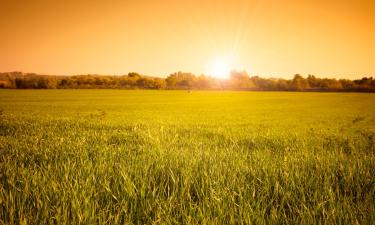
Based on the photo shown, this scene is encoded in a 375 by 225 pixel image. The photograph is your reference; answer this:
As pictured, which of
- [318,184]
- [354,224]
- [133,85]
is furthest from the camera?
[133,85]

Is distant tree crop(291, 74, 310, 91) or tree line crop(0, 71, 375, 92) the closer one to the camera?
tree line crop(0, 71, 375, 92)

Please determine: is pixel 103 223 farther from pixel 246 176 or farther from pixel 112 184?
pixel 246 176

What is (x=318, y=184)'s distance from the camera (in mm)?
3146

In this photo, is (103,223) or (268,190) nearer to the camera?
(103,223)

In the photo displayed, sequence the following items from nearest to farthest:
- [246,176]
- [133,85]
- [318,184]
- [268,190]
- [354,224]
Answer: [354,224], [268,190], [318,184], [246,176], [133,85]

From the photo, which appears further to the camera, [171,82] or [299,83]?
[171,82]

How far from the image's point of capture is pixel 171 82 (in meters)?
161

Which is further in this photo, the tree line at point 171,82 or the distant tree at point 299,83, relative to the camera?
the distant tree at point 299,83

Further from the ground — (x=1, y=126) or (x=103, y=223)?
(x=103, y=223)

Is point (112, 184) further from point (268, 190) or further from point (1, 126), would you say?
point (1, 126)

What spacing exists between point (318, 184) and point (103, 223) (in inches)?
106

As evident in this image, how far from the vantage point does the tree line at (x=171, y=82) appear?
360ft

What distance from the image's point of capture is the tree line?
4318 inches

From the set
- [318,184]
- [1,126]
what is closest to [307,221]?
[318,184]
